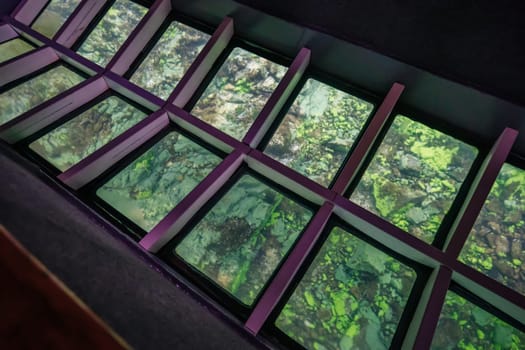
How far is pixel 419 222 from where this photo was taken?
173cm

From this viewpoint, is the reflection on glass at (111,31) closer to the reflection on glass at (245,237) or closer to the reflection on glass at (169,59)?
the reflection on glass at (169,59)

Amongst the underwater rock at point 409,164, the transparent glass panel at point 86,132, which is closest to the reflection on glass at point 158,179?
the transparent glass panel at point 86,132

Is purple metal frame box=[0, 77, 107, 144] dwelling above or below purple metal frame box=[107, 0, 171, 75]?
below

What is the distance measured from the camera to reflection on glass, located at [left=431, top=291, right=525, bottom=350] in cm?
148

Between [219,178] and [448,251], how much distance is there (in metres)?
1.18

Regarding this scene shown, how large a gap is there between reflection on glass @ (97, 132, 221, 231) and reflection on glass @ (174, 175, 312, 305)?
0.24 meters

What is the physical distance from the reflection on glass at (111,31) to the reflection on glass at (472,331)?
2.69 metres

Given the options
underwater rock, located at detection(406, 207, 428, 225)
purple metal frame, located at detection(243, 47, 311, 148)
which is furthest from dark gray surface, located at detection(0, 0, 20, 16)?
underwater rock, located at detection(406, 207, 428, 225)

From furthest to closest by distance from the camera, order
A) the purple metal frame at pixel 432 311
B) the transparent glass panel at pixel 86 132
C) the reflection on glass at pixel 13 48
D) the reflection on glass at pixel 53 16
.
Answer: the reflection on glass at pixel 53 16 < the reflection on glass at pixel 13 48 < the transparent glass panel at pixel 86 132 < the purple metal frame at pixel 432 311

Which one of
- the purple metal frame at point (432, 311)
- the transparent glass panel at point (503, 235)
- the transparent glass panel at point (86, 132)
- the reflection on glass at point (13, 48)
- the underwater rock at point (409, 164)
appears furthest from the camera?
the reflection on glass at point (13, 48)

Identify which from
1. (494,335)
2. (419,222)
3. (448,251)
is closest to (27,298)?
(448,251)

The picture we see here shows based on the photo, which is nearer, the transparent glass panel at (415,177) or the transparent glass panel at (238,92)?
the transparent glass panel at (415,177)

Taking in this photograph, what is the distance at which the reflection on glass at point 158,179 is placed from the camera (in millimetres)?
1893

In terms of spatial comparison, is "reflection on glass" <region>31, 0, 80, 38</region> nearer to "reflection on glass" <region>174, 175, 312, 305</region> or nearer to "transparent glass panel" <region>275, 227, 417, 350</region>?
"reflection on glass" <region>174, 175, 312, 305</region>
